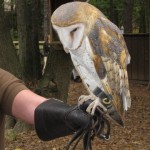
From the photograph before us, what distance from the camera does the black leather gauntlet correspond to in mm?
1371

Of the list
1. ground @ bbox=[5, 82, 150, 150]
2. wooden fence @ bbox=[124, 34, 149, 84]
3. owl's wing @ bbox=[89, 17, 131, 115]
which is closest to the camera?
owl's wing @ bbox=[89, 17, 131, 115]

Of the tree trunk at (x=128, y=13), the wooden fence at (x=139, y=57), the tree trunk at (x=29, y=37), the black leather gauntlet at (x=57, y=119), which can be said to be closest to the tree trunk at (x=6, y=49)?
the tree trunk at (x=29, y=37)

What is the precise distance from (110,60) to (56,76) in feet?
9.74

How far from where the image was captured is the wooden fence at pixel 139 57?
1134 cm

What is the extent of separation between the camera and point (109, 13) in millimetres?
15719

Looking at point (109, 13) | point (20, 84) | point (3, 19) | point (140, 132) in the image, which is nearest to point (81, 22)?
point (20, 84)

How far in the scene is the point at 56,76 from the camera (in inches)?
239

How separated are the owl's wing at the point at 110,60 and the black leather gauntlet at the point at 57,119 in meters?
1.57

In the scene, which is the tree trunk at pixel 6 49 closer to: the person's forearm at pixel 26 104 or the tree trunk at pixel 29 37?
the tree trunk at pixel 29 37

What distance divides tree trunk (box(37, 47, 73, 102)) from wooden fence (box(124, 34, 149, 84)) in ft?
18.4

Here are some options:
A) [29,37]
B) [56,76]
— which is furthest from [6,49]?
[29,37]

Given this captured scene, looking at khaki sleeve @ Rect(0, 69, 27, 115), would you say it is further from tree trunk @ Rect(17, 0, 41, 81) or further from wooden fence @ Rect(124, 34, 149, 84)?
wooden fence @ Rect(124, 34, 149, 84)

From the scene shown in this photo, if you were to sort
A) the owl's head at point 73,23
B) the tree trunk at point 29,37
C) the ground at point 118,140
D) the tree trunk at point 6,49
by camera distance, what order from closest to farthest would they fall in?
the owl's head at point 73,23
the ground at point 118,140
the tree trunk at point 6,49
the tree trunk at point 29,37

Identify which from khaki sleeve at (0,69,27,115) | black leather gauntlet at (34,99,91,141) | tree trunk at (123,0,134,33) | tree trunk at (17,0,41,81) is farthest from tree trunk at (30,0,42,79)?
black leather gauntlet at (34,99,91,141)
